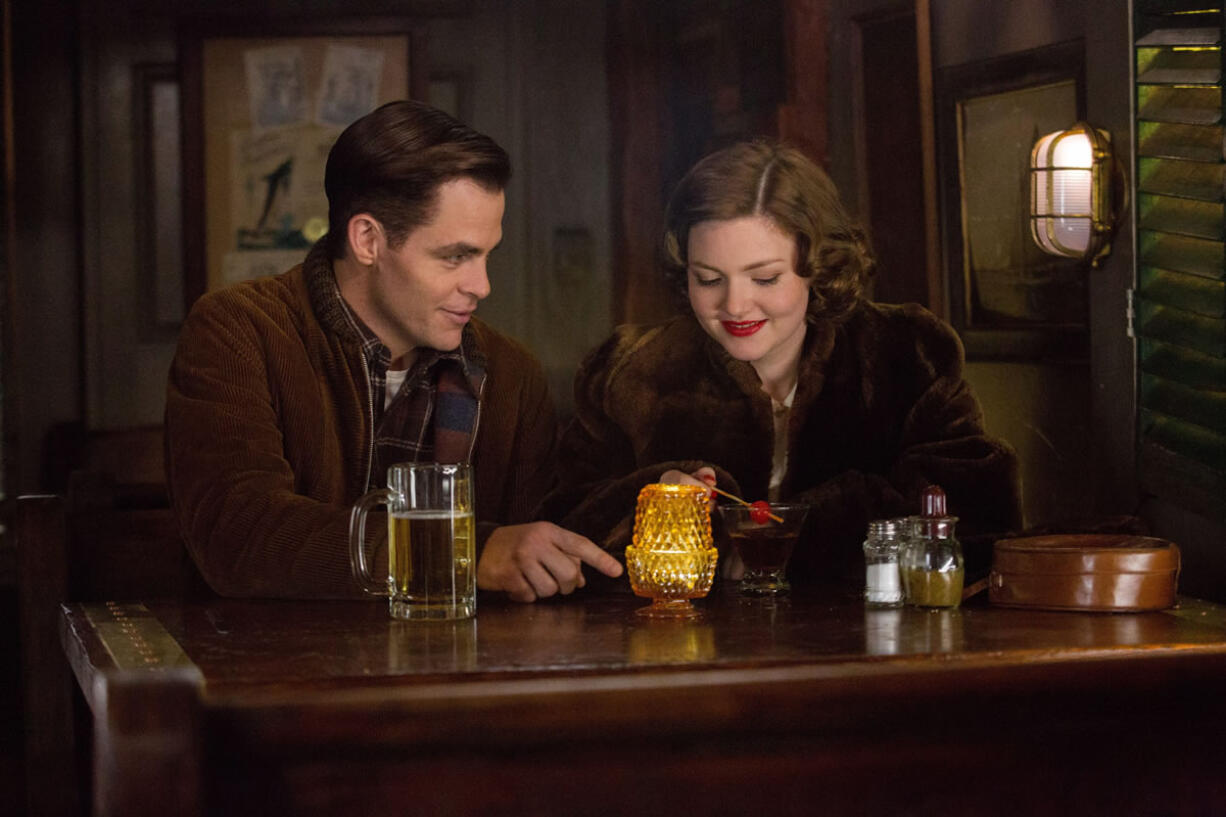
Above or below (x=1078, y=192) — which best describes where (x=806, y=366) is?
below

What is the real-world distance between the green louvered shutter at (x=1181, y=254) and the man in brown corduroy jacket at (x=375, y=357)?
0.83m

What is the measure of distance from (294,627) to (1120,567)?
895mm

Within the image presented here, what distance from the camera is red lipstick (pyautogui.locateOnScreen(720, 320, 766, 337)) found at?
213 cm

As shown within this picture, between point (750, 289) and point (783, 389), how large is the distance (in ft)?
0.50

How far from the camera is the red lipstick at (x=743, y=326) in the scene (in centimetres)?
213

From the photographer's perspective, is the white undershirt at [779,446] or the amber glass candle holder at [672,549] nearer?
the amber glass candle holder at [672,549]

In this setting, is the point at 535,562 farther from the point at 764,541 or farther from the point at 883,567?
the point at 883,567

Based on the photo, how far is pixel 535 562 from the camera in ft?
5.97

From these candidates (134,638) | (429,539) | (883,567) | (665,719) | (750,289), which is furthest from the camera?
(750,289)

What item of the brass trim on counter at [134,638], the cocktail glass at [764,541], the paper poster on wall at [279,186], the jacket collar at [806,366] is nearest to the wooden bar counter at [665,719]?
the brass trim on counter at [134,638]

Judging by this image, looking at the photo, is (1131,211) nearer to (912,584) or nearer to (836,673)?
(912,584)

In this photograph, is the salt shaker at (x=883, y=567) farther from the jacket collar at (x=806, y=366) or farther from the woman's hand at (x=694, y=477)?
the jacket collar at (x=806, y=366)

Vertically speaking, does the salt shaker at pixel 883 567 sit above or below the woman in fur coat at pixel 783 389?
below

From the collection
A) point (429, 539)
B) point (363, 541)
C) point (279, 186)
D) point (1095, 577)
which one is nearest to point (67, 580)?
point (363, 541)
